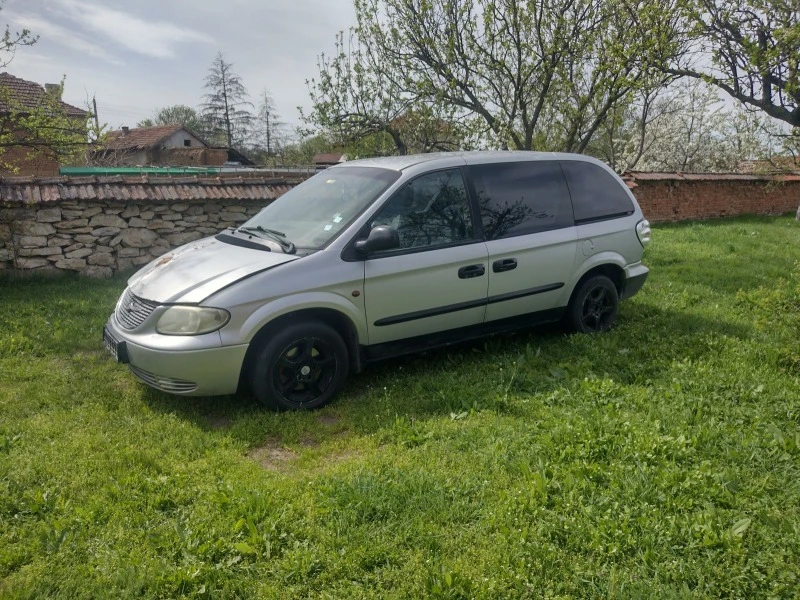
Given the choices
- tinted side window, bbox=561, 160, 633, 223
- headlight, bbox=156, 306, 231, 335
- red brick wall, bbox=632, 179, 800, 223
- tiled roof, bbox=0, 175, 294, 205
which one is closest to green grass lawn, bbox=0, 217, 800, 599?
headlight, bbox=156, 306, 231, 335

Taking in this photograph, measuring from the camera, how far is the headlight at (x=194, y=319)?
3969 mm

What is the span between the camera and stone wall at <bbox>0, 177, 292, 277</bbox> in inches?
299

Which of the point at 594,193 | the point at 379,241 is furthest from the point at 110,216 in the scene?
the point at 594,193

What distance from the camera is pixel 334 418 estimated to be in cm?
425

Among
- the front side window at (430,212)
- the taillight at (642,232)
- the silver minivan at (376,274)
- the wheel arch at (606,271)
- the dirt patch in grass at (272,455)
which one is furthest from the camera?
the taillight at (642,232)

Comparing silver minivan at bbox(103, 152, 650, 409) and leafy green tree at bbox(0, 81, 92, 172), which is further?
leafy green tree at bbox(0, 81, 92, 172)

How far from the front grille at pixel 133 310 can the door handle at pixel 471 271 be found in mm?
2298

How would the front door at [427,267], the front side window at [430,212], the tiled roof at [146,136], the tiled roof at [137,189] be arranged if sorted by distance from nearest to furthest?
the front door at [427,267] → the front side window at [430,212] → the tiled roof at [137,189] → the tiled roof at [146,136]

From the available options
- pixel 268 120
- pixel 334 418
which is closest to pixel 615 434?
pixel 334 418

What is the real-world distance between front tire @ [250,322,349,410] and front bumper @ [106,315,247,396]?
0.51ft

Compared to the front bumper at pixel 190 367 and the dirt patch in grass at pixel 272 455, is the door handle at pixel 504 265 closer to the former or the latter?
the front bumper at pixel 190 367

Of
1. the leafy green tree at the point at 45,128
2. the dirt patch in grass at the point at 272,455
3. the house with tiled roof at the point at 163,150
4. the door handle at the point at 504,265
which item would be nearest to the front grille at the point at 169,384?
the dirt patch in grass at the point at 272,455

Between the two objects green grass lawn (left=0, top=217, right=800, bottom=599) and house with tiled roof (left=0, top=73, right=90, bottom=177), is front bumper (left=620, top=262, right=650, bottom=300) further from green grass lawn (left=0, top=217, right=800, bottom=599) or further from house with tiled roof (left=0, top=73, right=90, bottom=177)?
house with tiled roof (left=0, top=73, right=90, bottom=177)

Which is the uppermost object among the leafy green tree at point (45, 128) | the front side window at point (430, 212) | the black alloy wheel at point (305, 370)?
the leafy green tree at point (45, 128)
